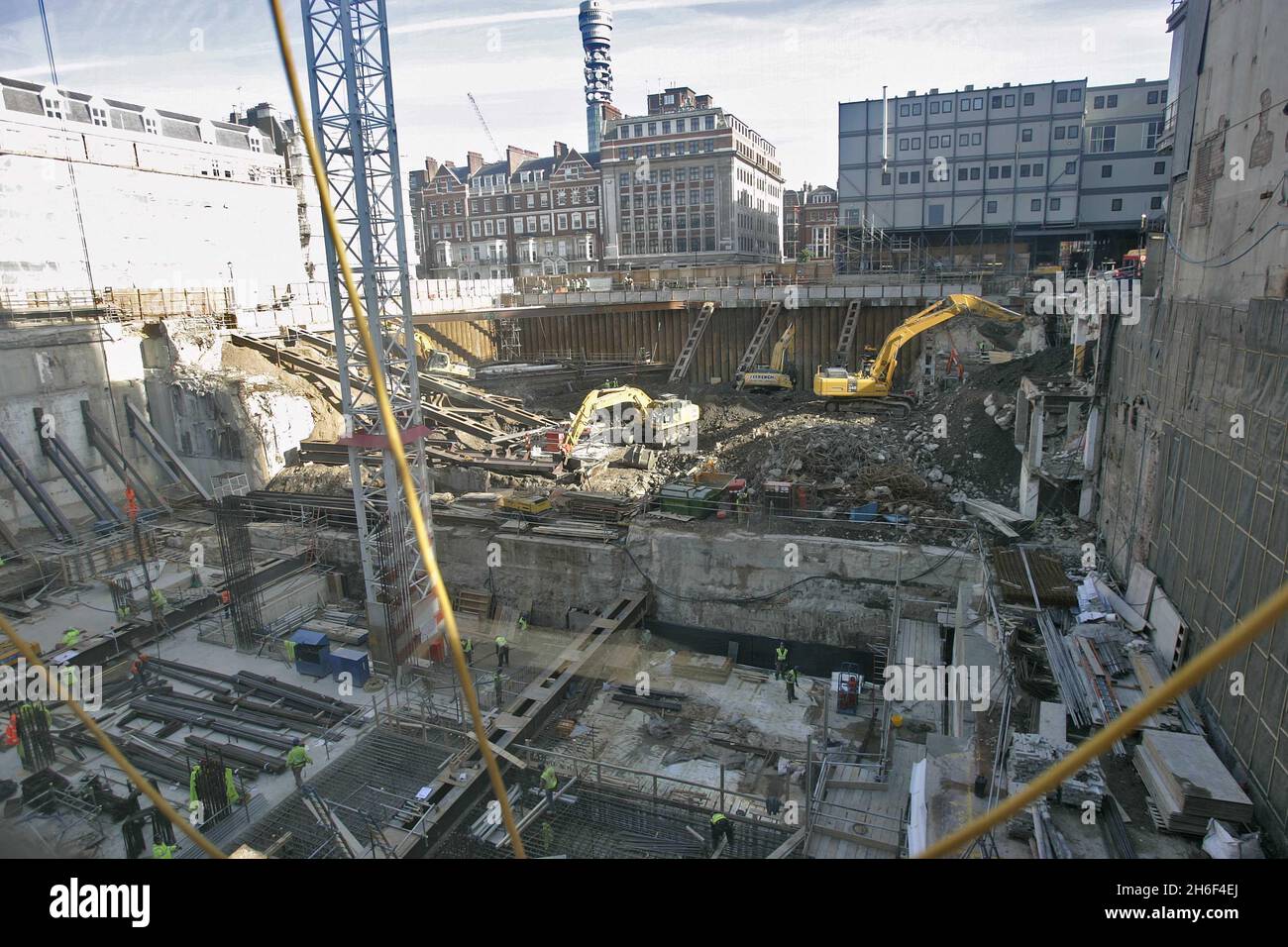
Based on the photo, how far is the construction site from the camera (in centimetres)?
745

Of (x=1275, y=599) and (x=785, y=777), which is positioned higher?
(x=1275, y=599)

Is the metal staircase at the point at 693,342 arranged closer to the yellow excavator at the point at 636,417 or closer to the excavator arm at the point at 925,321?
the yellow excavator at the point at 636,417

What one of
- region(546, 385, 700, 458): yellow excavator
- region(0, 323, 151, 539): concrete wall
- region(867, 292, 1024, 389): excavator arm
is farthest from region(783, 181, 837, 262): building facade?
region(0, 323, 151, 539): concrete wall

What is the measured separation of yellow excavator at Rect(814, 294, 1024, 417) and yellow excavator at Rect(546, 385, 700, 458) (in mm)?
4452

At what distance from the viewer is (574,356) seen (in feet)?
112

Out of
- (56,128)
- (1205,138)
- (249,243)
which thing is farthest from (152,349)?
(1205,138)

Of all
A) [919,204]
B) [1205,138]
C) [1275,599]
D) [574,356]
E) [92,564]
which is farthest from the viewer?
[919,204]

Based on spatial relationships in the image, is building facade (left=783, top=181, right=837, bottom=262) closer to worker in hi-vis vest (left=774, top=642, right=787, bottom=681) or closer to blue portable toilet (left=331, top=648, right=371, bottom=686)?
worker in hi-vis vest (left=774, top=642, right=787, bottom=681)

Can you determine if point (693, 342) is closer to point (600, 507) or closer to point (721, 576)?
point (600, 507)

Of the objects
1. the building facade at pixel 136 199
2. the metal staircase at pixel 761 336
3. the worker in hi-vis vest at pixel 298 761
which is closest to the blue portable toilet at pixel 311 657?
the worker in hi-vis vest at pixel 298 761

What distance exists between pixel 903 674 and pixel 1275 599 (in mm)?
11372
